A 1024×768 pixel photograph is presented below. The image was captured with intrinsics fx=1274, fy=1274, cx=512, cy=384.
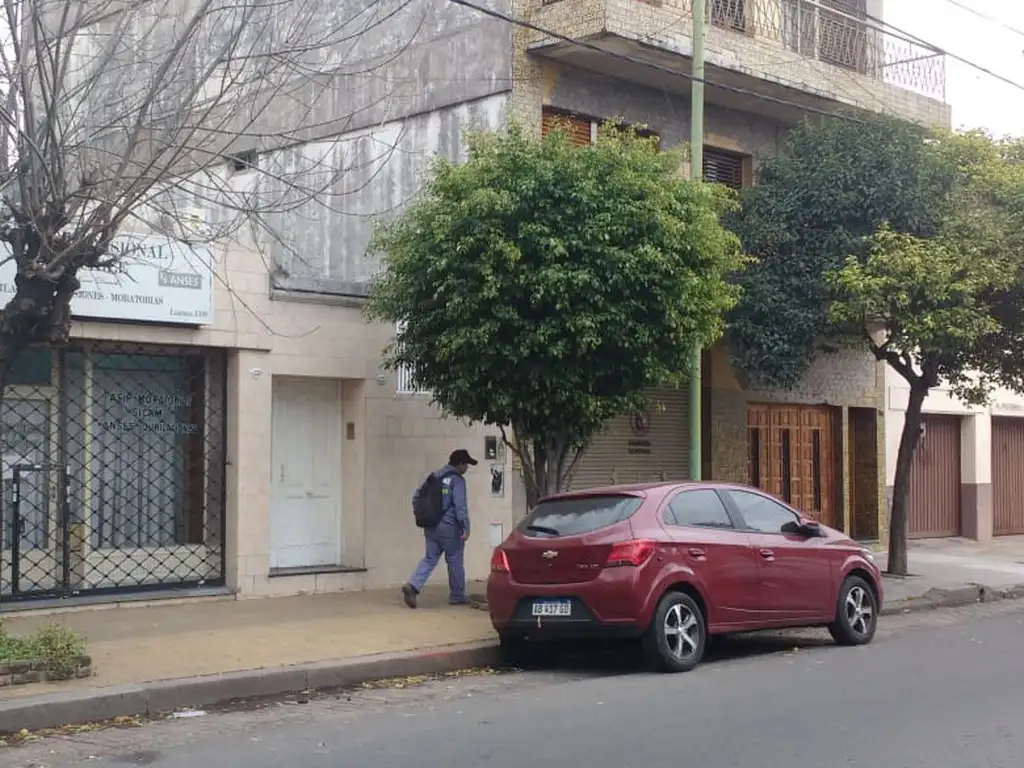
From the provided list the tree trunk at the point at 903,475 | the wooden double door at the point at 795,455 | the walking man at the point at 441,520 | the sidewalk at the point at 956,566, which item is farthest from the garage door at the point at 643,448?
the walking man at the point at 441,520

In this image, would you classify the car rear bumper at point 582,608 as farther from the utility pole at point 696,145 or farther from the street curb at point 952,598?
the street curb at point 952,598

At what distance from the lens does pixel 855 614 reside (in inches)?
473

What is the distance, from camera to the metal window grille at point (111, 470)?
12508mm

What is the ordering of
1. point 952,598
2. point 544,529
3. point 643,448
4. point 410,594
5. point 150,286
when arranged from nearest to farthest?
point 544,529, point 150,286, point 410,594, point 952,598, point 643,448

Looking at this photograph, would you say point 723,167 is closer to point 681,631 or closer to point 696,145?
point 696,145

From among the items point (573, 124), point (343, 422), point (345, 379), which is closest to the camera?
point (345, 379)

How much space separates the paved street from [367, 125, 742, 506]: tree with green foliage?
276cm

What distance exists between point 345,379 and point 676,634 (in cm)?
600

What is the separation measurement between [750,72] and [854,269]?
11.0 feet

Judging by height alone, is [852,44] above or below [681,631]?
above

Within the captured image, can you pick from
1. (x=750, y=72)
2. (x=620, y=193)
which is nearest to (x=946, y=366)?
(x=750, y=72)

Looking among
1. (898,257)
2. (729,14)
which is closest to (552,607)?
(898,257)

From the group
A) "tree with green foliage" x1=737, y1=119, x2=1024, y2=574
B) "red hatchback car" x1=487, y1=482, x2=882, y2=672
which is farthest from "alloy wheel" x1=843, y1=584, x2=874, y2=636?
"tree with green foliage" x1=737, y1=119, x2=1024, y2=574

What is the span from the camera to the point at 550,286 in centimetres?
1166
